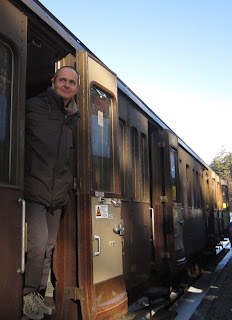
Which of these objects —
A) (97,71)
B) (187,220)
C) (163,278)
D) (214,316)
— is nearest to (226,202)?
(187,220)

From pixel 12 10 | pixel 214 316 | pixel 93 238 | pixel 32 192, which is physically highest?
pixel 12 10

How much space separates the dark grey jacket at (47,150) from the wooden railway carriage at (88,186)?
0.28m

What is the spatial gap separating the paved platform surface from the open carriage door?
2.00 m

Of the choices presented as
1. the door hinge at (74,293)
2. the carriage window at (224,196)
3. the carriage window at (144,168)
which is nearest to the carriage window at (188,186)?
the carriage window at (144,168)

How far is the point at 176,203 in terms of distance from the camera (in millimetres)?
6551

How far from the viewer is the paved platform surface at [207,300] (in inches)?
197

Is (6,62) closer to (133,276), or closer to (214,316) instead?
Answer: (133,276)

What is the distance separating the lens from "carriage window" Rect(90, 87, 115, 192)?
342 cm

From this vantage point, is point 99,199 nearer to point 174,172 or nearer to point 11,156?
point 11,156

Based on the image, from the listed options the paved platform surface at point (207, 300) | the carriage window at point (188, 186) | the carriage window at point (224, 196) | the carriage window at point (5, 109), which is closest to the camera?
the carriage window at point (5, 109)

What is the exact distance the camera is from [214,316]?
192 inches

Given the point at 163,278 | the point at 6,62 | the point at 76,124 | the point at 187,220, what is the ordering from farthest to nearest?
the point at 187,220 → the point at 163,278 → the point at 76,124 → the point at 6,62

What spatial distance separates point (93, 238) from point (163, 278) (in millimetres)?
3479

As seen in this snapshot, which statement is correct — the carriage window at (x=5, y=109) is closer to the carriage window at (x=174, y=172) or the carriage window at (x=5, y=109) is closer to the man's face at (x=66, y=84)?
the man's face at (x=66, y=84)
